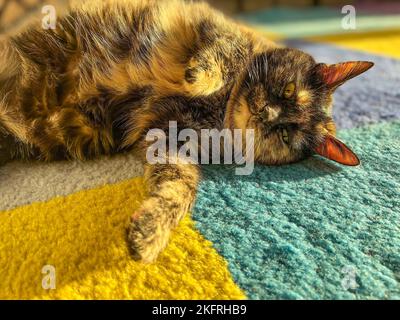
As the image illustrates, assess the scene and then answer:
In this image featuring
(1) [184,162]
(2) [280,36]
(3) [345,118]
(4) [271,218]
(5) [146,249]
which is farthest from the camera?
(2) [280,36]

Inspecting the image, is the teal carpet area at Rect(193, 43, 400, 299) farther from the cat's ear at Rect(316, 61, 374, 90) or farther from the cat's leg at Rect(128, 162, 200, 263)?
the cat's ear at Rect(316, 61, 374, 90)

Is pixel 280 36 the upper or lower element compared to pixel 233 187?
upper

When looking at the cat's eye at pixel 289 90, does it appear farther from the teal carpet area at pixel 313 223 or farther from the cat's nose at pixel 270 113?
the teal carpet area at pixel 313 223

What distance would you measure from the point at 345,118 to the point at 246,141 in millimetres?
431

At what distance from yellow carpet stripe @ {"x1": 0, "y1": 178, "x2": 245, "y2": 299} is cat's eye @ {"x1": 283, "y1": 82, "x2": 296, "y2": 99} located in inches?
20.1

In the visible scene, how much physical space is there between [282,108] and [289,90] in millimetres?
60

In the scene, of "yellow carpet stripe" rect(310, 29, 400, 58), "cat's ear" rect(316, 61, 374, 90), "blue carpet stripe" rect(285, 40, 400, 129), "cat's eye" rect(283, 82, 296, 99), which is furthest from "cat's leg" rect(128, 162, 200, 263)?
"yellow carpet stripe" rect(310, 29, 400, 58)

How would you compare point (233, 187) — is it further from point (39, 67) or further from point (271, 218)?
point (39, 67)

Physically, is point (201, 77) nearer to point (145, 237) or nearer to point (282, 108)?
point (282, 108)

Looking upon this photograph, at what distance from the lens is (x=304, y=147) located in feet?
3.73

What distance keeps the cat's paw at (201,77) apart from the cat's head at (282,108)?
9 centimetres

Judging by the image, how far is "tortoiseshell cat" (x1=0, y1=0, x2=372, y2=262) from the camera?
1073 millimetres

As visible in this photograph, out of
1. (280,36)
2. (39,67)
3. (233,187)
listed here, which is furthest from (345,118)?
(280,36)

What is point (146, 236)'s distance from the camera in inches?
29.0
